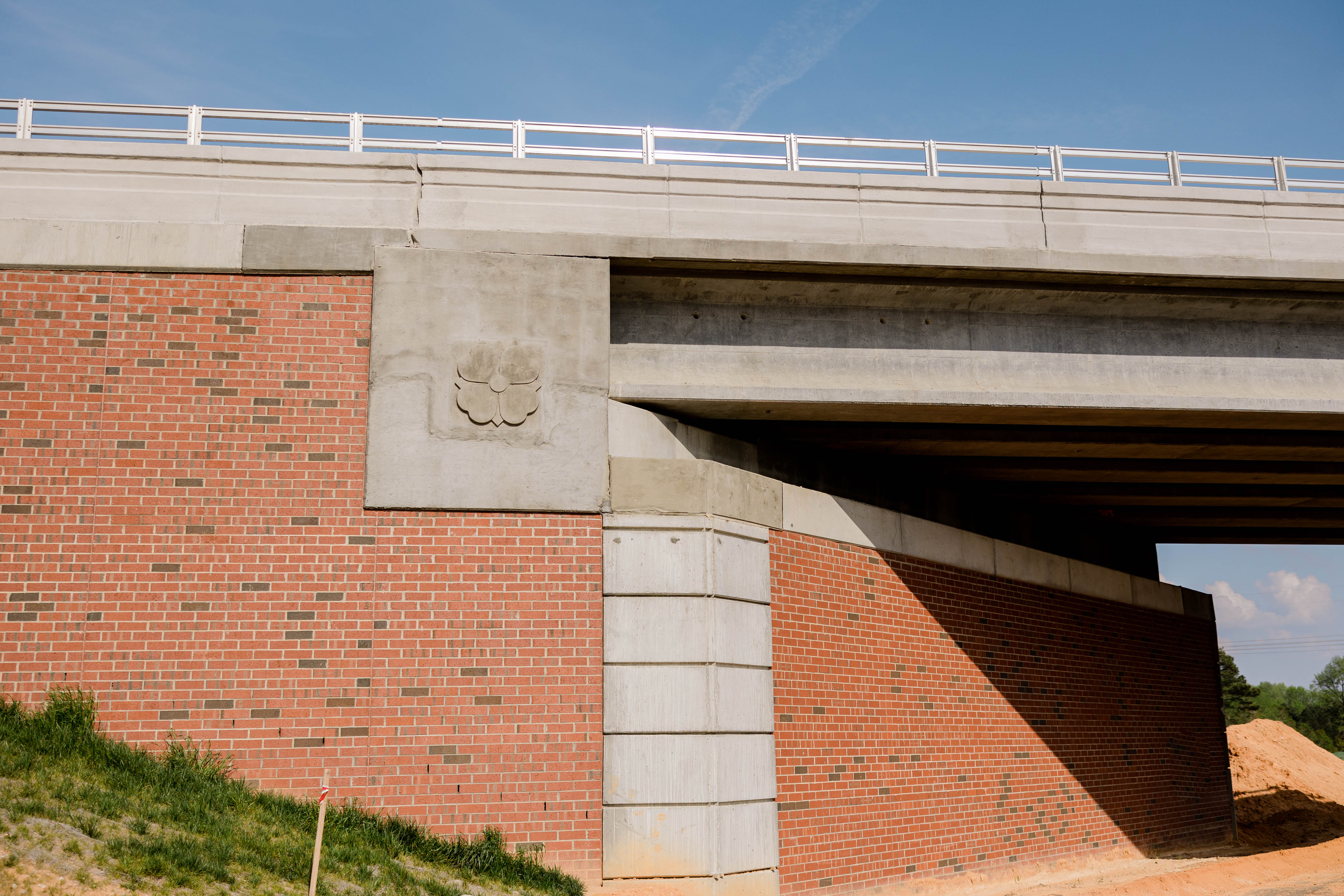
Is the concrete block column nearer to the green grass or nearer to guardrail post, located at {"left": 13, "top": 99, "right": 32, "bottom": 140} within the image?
the green grass

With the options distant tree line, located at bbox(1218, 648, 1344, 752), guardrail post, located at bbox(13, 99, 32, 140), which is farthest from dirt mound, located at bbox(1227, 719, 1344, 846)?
guardrail post, located at bbox(13, 99, 32, 140)

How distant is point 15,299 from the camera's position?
10.0 metres

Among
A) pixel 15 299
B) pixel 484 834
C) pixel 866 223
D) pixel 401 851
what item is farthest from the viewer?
pixel 866 223

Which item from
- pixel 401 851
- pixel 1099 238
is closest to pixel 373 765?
pixel 401 851

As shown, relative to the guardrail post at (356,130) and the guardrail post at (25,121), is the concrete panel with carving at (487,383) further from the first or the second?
the guardrail post at (25,121)

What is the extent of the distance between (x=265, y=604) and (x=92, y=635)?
150 cm

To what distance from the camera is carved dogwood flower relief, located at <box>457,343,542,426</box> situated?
10.3m

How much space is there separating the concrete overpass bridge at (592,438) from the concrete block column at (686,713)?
4 centimetres

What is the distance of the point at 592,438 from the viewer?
10.5 m

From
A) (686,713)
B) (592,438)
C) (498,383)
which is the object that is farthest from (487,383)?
(686,713)

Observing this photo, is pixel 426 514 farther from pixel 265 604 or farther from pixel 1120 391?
pixel 1120 391

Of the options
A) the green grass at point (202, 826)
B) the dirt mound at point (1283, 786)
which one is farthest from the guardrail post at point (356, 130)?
the dirt mound at point (1283, 786)

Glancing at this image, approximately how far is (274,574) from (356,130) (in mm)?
4768

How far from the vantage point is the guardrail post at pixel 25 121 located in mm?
10625
